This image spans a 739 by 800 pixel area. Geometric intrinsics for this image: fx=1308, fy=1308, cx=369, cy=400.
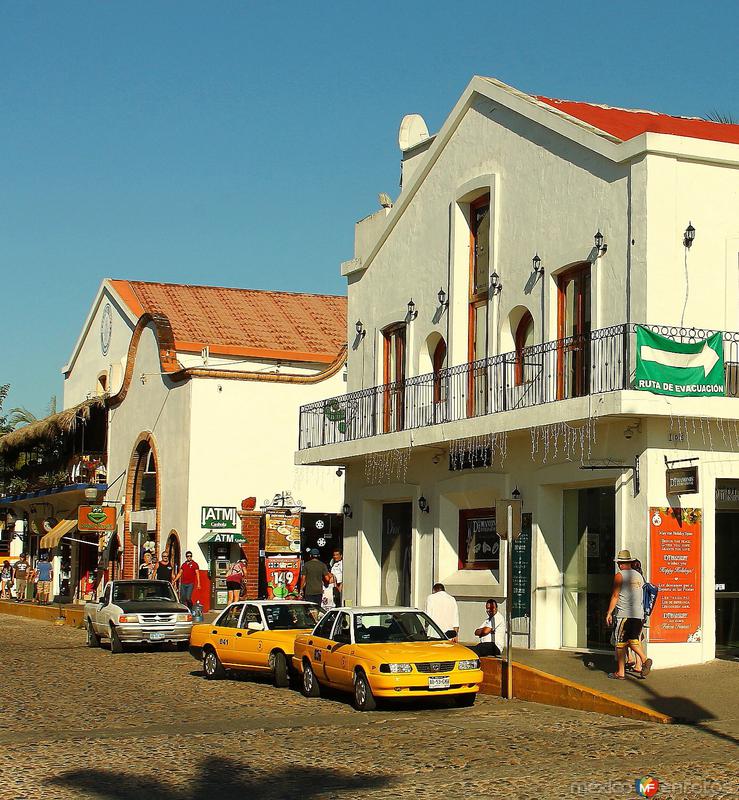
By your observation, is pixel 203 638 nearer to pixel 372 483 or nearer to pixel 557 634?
pixel 557 634

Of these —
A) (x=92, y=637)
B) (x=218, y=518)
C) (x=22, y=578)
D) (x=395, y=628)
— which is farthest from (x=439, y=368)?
(x=22, y=578)

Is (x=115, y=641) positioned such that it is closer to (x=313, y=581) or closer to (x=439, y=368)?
(x=313, y=581)

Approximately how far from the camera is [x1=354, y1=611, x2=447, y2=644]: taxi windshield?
17031 mm

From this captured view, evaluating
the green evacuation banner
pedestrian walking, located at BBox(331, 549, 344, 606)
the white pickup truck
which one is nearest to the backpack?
the green evacuation banner

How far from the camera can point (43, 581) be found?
Result: 1722 inches

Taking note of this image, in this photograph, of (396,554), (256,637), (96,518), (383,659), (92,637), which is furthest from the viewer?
(96,518)

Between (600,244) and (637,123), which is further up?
(637,123)

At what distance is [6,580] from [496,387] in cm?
3229

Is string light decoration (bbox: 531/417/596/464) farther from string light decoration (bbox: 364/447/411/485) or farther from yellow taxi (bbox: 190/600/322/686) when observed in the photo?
yellow taxi (bbox: 190/600/322/686)

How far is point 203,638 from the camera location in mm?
20625

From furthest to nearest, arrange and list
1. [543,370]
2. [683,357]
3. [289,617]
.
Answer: [543,370] < [289,617] < [683,357]

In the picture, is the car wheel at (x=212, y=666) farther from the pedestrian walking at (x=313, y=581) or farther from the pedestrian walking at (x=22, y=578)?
the pedestrian walking at (x=22, y=578)

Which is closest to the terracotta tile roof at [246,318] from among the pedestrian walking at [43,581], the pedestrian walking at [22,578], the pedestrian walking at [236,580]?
the pedestrian walking at [43,581]

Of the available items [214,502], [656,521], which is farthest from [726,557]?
[214,502]
